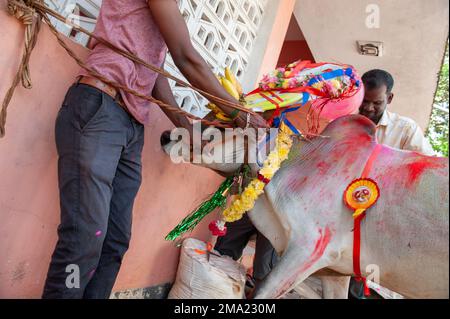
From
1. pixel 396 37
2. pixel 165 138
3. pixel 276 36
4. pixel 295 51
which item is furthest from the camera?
pixel 295 51

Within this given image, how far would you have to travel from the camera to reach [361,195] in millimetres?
1834

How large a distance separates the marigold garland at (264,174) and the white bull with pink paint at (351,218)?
0.25 ft

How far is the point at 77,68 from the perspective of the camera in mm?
1979

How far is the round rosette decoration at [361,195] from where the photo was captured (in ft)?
5.98

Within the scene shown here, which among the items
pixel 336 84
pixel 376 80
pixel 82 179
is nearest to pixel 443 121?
pixel 336 84

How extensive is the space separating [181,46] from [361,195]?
1.02m

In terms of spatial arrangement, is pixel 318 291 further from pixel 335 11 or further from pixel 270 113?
pixel 335 11

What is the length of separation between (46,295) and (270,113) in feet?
4.33

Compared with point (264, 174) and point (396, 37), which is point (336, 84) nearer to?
point (264, 174)

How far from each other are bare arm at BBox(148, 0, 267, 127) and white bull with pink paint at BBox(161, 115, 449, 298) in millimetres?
572

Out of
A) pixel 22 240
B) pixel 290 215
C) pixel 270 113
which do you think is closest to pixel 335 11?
pixel 270 113

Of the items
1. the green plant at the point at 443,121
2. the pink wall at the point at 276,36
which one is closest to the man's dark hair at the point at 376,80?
the green plant at the point at 443,121

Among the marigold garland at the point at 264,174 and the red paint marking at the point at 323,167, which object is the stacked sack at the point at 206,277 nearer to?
the marigold garland at the point at 264,174

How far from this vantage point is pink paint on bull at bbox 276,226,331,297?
73.8 inches
